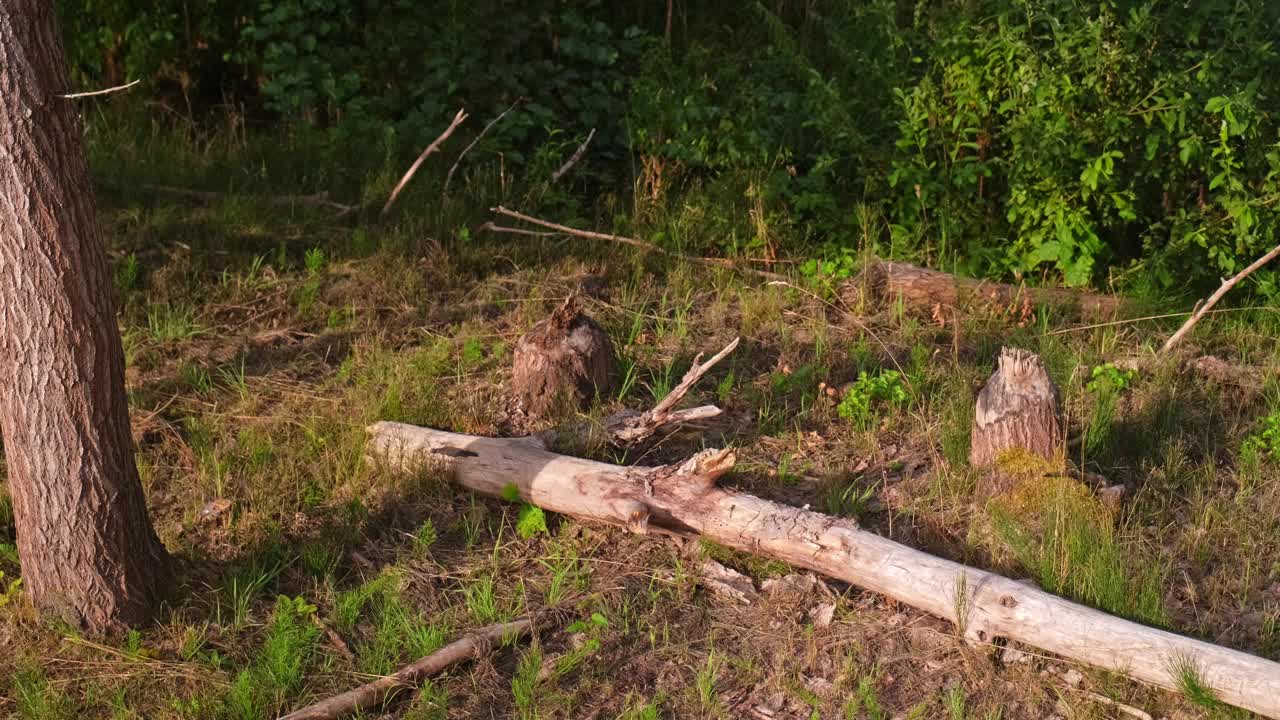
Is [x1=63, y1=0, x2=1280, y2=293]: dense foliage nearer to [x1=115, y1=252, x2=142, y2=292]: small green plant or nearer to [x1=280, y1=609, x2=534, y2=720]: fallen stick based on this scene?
[x1=115, y1=252, x2=142, y2=292]: small green plant

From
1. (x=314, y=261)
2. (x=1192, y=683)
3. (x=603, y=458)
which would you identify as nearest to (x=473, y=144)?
(x=314, y=261)

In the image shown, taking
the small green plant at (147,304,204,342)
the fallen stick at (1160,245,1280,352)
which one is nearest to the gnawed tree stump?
the fallen stick at (1160,245,1280,352)

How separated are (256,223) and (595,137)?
231 centimetres

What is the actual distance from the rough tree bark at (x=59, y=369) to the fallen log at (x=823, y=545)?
1.27 meters

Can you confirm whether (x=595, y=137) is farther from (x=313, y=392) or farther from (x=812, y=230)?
(x=313, y=392)

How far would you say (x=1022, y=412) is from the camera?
5188mm

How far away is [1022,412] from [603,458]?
170 cm

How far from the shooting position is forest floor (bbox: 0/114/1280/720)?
14.4ft

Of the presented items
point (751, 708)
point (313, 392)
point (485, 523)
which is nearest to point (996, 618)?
point (751, 708)

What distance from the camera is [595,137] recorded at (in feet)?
28.6

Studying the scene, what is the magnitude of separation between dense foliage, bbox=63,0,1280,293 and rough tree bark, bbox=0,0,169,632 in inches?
155

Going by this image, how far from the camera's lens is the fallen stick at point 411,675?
418cm

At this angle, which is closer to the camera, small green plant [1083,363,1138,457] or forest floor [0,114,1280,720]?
forest floor [0,114,1280,720]

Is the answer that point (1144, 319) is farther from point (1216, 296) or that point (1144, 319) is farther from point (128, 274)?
point (128, 274)
